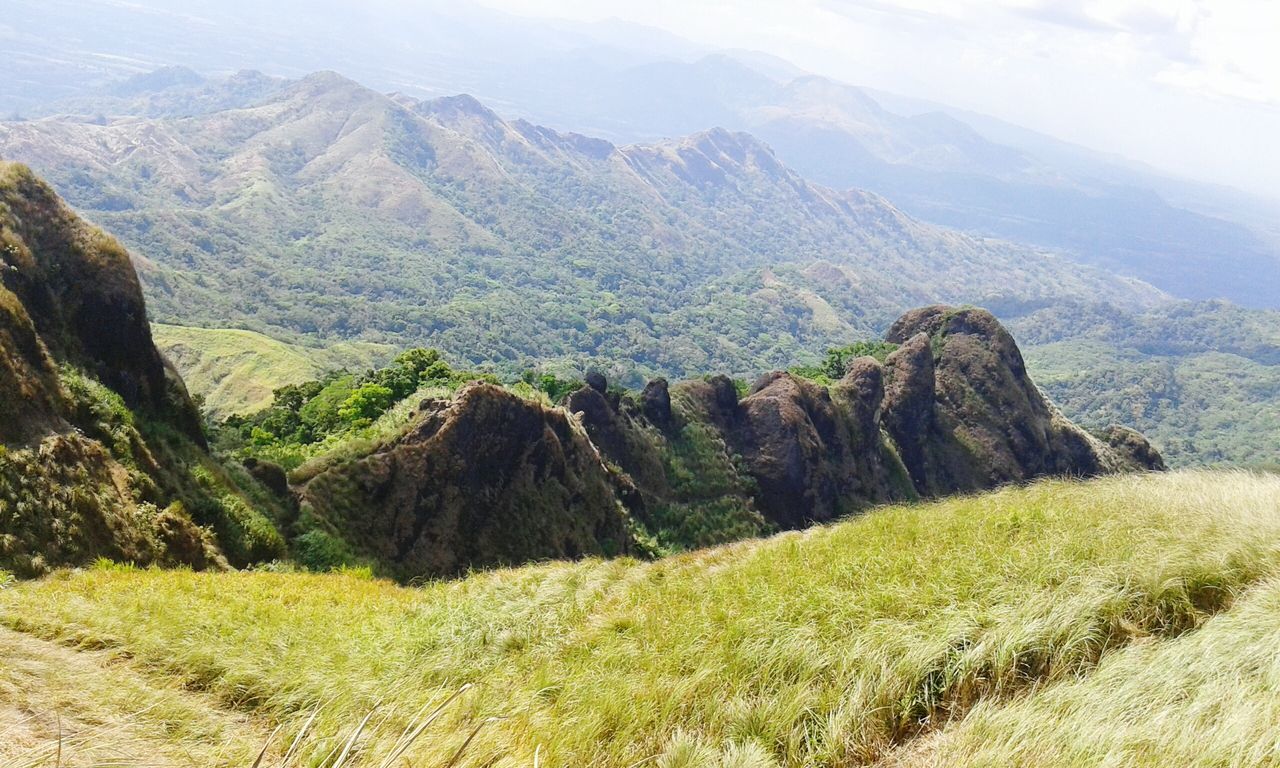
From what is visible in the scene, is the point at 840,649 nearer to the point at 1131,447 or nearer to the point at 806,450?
the point at 806,450

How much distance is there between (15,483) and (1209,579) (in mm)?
17699

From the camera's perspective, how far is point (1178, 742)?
4.11 meters

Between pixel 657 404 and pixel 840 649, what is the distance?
39.7 metres

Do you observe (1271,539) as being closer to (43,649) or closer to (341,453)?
(43,649)

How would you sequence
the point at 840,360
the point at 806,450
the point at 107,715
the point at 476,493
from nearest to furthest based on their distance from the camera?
the point at 107,715
the point at 476,493
the point at 806,450
the point at 840,360

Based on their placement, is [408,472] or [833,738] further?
[408,472]

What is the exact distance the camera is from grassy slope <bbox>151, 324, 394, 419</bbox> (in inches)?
4616

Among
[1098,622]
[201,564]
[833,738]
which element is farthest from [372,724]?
[201,564]

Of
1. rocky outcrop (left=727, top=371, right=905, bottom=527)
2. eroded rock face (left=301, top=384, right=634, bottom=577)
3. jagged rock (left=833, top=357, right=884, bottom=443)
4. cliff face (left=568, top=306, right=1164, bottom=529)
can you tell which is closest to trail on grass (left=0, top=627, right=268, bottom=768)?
eroded rock face (left=301, top=384, right=634, bottom=577)

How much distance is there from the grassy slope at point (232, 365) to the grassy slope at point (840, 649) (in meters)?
115

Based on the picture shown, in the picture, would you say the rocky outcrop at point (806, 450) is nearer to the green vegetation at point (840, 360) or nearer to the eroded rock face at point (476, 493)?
the green vegetation at point (840, 360)

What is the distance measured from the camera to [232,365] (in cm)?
12719

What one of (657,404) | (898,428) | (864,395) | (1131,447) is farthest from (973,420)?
(657,404)

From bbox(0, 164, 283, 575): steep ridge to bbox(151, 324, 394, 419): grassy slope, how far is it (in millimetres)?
100223
